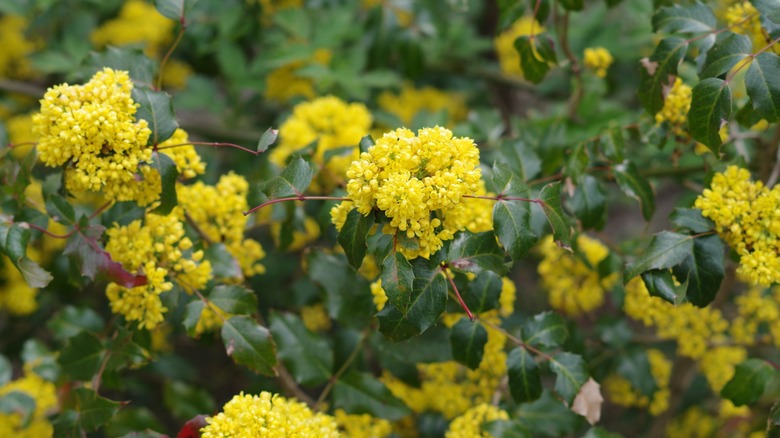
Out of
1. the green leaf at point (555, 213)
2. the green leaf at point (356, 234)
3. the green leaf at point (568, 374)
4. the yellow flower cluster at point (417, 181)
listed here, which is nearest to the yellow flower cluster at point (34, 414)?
the green leaf at point (356, 234)

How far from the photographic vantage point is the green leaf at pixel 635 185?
5.97 ft

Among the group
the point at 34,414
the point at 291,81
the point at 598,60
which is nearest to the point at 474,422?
the point at 598,60

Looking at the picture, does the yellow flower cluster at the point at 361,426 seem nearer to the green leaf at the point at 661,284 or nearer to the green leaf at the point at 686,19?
the green leaf at the point at 661,284

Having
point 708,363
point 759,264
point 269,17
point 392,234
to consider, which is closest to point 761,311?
point 708,363

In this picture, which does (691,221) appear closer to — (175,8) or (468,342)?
(468,342)

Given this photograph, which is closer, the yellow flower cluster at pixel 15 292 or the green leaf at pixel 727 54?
the green leaf at pixel 727 54

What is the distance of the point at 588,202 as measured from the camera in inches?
73.3

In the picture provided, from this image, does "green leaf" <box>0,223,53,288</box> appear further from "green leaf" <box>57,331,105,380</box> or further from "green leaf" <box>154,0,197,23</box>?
"green leaf" <box>154,0,197,23</box>

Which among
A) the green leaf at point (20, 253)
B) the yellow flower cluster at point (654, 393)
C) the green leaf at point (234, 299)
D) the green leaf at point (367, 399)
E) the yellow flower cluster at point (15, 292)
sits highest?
the green leaf at point (20, 253)

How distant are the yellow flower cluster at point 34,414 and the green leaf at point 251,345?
3.03 feet

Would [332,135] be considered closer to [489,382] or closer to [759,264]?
[489,382]

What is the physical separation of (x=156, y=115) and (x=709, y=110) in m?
1.18

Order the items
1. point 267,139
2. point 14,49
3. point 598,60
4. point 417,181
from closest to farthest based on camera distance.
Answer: point 417,181 → point 267,139 → point 598,60 → point 14,49

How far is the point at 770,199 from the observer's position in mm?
1496
